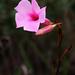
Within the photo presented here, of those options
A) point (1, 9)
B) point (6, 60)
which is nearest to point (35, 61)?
point (6, 60)

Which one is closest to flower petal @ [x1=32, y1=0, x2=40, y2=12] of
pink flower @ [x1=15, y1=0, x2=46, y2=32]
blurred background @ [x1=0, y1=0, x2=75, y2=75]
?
pink flower @ [x1=15, y1=0, x2=46, y2=32]

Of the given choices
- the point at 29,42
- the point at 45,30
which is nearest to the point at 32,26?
→ the point at 45,30

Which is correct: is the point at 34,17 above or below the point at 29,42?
above

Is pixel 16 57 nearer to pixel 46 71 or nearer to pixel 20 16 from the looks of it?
pixel 46 71

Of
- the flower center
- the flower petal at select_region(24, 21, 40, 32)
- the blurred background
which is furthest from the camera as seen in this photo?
the blurred background

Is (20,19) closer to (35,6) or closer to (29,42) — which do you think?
(35,6)

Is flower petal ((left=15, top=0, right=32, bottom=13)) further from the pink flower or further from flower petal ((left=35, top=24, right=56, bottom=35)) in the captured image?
flower petal ((left=35, top=24, right=56, bottom=35))

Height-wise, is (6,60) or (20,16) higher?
(20,16)
